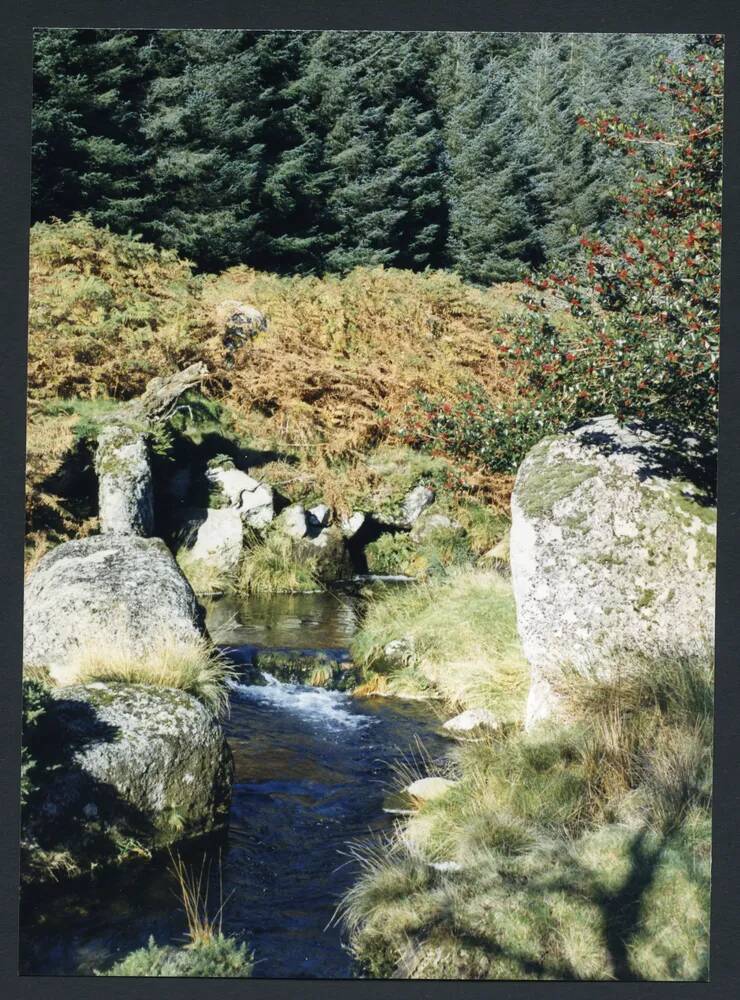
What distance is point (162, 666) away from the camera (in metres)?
4.51

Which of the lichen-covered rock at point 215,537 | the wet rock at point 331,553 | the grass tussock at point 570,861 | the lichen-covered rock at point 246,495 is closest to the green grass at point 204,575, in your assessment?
the lichen-covered rock at point 215,537

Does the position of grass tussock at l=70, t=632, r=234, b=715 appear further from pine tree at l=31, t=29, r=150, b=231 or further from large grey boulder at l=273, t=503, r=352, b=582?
pine tree at l=31, t=29, r=150, b=231

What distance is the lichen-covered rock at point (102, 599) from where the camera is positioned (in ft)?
14.5

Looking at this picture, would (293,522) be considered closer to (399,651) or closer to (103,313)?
(399,651)

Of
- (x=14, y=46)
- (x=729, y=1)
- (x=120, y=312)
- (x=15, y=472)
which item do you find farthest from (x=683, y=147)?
(x=120, y=312)

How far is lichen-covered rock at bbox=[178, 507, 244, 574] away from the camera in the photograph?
6375 mm

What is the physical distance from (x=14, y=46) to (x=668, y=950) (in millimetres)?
4766

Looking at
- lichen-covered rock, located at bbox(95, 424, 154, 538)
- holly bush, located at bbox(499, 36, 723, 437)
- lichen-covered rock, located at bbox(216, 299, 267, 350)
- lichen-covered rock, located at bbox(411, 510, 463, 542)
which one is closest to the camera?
holly bush, located at bbox(499, 36, 723, 437)

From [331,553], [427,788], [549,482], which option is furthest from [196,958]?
[331,553]

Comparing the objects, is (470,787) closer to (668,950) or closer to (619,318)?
(668,950)

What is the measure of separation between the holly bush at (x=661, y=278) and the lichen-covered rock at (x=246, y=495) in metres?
3.14

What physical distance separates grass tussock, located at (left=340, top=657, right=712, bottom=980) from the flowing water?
0.60 ft

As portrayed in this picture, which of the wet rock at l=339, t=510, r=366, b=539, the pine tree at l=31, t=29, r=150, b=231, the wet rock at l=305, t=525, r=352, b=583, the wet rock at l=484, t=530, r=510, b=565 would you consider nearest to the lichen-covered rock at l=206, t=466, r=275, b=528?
the wet rock at l=305, t=525, r=352, b=583

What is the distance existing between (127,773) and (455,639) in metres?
2.58
